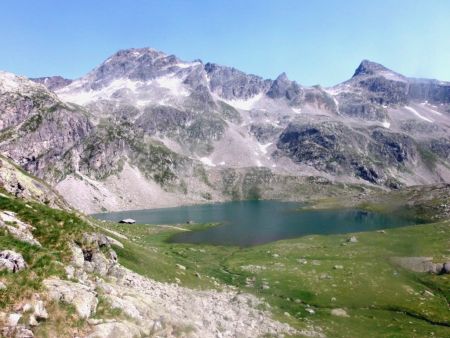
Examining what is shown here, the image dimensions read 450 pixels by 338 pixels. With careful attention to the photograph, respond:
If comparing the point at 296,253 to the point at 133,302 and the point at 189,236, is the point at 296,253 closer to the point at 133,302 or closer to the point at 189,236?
the point at 189,236

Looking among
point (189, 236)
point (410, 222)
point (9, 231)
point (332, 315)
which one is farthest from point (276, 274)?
point (410, 222)

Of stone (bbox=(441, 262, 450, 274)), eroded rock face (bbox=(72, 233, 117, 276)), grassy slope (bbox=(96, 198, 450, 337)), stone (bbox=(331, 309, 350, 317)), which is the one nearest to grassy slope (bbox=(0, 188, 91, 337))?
eroded rock face (bbox=(72, 233, 117, 276))

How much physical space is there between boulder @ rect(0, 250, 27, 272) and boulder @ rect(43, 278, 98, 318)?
1.63m

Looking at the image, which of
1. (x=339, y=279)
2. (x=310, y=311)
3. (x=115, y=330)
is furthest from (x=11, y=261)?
(x=339, y=279)

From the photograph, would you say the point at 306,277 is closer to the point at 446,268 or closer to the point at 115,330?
the point at 446,268

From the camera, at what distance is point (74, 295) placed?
20969 mm

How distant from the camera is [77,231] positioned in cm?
3259

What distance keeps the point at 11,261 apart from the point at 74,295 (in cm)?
389

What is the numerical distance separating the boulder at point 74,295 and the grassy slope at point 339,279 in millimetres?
21946

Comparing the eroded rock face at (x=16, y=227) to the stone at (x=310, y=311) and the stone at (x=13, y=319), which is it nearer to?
the stone at (x=13, y=319)

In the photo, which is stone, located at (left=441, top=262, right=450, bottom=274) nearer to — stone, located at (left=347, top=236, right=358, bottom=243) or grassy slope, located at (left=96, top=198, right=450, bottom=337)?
grassy slope, located at (left=96, top=198, right=450, bottom=337)

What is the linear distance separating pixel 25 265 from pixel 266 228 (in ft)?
446

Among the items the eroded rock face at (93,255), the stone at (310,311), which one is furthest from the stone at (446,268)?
the eroded rock face at (93,255)

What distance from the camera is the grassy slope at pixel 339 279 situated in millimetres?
45844
